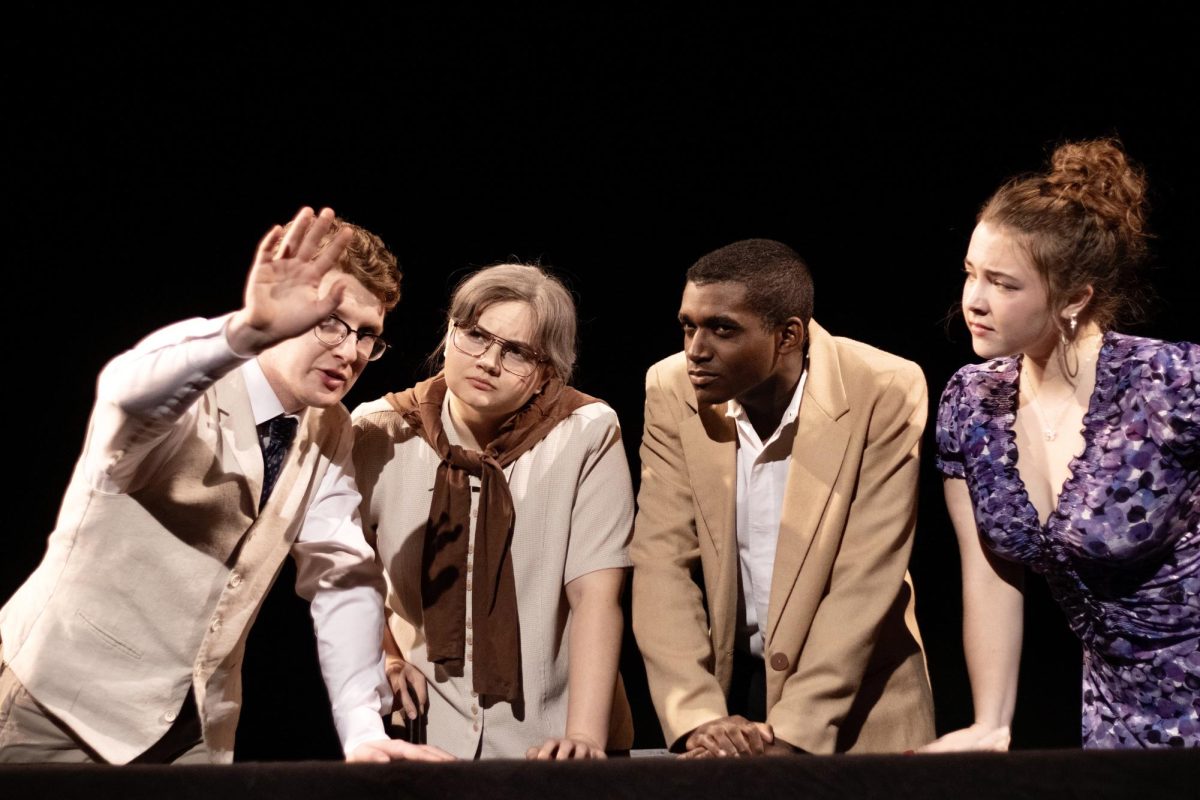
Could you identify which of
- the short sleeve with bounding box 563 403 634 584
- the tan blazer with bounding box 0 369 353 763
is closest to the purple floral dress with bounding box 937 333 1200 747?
the short sleeve with bounding box 563 403 634 584

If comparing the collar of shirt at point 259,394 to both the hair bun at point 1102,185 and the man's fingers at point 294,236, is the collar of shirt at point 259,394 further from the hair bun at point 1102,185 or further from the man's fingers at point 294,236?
the hair bun at point 1102,185

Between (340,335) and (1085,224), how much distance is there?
1.33 meters

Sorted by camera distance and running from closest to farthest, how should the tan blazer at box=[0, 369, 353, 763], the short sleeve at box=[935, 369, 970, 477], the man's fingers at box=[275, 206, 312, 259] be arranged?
1. the man's fingers at box=[275, 206, 312, 259]
2. the tan blazer at box=[0, 369, 353, 763]
3. the short sleeve at box=[935, 369, 970, 477]

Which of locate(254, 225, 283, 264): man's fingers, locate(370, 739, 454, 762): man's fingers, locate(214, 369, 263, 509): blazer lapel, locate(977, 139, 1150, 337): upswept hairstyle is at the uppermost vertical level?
locate(977, 139, 1150, 337): upswept hairstyle

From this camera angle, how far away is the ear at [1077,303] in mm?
2080

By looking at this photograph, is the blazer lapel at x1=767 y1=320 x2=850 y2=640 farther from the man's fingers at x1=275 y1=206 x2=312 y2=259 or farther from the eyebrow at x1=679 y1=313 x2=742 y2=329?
the man's fingers at x1=275 y1=206 x2=312 y2=259

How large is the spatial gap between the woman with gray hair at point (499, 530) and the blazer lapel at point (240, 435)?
0.32 meters

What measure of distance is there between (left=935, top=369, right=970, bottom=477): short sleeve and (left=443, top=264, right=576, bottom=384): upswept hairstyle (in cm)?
74

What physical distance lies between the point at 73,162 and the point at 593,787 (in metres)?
2.67

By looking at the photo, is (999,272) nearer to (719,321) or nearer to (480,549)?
(719,321)

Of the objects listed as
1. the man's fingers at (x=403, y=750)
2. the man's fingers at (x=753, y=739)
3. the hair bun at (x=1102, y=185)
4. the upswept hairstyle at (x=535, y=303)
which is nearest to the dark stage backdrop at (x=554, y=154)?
the upswept hairstyle at (x=535, y=303)

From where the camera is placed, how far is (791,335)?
2.32 m

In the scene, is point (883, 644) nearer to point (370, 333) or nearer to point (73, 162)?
point (370, 333)

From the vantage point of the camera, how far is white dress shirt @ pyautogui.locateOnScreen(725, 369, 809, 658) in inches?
90.6
